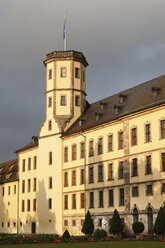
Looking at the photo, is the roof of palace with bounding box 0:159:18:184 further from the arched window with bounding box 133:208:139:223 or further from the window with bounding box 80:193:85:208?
the arched window with bounding box 133:208:139:223

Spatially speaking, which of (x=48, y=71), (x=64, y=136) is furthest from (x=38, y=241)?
(x=48, y=71)

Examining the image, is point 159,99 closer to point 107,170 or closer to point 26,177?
point 107,170

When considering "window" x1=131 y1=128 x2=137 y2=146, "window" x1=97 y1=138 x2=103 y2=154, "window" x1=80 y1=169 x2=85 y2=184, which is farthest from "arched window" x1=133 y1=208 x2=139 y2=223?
"window" x1=80 y1=169 x2=85 y2=184

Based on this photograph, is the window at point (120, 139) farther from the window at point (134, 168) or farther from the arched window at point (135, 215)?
the arched window at point (135, 215)

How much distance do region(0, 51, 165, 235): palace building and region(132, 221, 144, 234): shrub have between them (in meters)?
1.00

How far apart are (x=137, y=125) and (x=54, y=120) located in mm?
19031

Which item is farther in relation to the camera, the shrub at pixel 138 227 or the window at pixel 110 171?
the window at pixel 110 171

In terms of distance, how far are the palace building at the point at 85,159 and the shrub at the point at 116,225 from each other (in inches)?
63.6

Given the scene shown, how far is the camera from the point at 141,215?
47875 millimetres

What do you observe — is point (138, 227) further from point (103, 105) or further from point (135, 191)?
point (103, 105)

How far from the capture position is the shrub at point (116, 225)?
4775 cm

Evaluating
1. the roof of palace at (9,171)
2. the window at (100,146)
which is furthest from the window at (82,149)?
the roof of palace at (9,171)

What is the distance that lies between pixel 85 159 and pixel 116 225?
13.7m

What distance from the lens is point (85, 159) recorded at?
59719 mm
